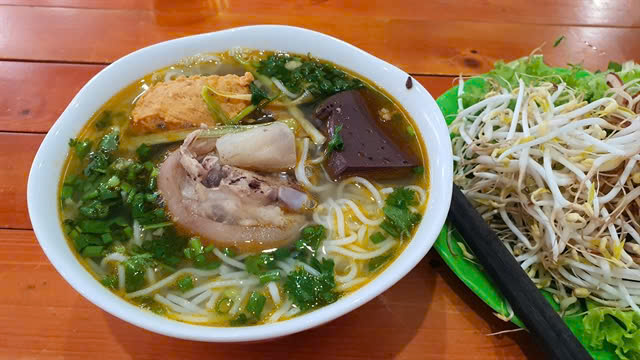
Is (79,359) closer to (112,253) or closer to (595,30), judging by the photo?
(112,253)

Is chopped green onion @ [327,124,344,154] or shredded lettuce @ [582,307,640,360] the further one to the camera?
chopped green onion @ [327,124,344,154]

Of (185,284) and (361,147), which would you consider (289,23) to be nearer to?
(361,147)

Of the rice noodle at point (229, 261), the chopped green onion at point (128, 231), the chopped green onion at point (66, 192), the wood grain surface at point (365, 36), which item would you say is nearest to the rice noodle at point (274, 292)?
the rice noodle at point (229, 261)

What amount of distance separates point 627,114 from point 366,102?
1.04 metres

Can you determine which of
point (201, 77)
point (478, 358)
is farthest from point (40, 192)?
point (478, 358)

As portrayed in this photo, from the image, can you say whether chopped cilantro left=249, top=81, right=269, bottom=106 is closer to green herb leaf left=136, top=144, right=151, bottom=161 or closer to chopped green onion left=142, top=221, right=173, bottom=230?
green herb leaf left=136, top=144, right=151, bottom=161

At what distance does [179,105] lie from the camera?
5.82 feet

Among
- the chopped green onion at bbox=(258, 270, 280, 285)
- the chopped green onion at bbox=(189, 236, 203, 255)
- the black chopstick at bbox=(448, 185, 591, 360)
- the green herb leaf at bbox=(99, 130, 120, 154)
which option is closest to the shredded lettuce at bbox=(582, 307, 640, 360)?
the black chopstick at bbox=(448, 185, 591, 360)

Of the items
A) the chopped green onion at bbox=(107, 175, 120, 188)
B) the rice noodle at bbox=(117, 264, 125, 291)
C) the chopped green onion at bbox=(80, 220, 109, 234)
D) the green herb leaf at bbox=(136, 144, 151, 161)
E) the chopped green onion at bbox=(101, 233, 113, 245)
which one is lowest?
the rice noodle at bbox=(117, 264, 125, 291)

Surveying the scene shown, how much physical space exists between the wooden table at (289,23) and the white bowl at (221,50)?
35 centimetres

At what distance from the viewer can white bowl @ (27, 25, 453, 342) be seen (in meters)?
1.24

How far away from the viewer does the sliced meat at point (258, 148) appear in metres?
1.63

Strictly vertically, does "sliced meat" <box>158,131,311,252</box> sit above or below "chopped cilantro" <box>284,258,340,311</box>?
above

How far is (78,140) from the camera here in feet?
5.38
